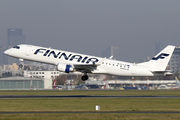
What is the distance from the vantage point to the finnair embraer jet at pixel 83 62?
5350cm

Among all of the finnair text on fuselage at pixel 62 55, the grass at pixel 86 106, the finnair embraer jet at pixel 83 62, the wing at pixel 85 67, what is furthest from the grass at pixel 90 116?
the finnair text on fuselage at pixel 62 55

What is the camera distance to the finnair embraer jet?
53.5 metres

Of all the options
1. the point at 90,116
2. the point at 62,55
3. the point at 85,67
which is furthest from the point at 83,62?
the point at 90,116

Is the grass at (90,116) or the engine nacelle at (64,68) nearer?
the grass at (90,116)

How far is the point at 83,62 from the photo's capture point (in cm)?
5434

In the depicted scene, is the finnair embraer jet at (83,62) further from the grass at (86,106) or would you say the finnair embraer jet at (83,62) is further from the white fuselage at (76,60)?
the grass at (86,106)

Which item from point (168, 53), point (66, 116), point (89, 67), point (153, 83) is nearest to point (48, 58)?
point (89, 67)

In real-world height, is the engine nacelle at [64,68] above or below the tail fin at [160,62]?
below

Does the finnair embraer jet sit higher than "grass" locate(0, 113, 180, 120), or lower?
higher

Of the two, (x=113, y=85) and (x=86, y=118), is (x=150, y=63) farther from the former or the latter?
(x=113, y=85)

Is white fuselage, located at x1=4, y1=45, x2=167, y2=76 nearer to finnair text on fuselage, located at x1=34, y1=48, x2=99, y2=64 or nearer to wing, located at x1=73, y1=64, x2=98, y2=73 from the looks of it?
finnair text on fuselage, located at x1=34, y1=48, x2=99, y2=64

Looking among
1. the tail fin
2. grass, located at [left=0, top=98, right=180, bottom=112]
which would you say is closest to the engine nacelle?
grass, located at [left=0, top=98, right=180, bottom=112]

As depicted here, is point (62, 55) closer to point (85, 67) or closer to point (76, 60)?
point (76, 60)

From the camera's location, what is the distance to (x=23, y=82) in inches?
4252
